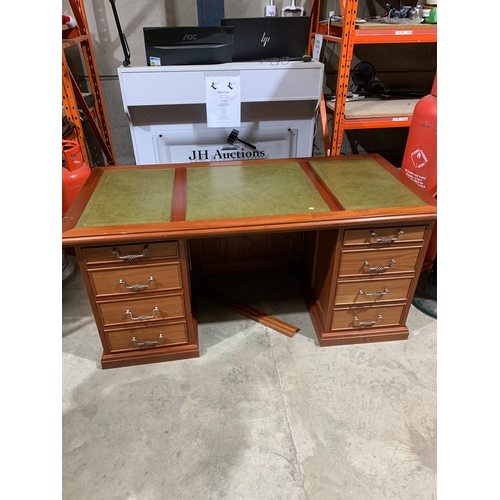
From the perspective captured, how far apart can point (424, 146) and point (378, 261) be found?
2.07ft

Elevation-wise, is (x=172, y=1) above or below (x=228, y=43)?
above

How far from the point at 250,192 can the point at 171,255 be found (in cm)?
42

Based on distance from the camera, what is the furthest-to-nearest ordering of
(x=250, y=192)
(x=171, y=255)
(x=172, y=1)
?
(x=172, y=1) → (x=250, y=192) → (x=171, y=255)

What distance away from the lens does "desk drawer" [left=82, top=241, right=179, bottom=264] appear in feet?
4.41

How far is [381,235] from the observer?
1.48 metres

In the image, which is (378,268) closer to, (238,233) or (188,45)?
(238,233)

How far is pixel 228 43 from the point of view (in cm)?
186

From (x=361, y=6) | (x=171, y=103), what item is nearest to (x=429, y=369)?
(x=171, y=103)

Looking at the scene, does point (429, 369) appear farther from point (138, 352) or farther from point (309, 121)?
point (309, 121)

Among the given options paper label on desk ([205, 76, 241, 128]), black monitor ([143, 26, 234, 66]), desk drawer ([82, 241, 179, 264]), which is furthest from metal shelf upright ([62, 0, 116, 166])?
desk drawer ([82, 241, 179, 264])

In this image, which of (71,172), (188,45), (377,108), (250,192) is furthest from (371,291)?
(71,172)

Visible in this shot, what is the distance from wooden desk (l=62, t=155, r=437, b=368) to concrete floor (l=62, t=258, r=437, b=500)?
12 cm

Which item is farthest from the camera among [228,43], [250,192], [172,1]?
[172,1]

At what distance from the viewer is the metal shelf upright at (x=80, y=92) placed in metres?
1.84
